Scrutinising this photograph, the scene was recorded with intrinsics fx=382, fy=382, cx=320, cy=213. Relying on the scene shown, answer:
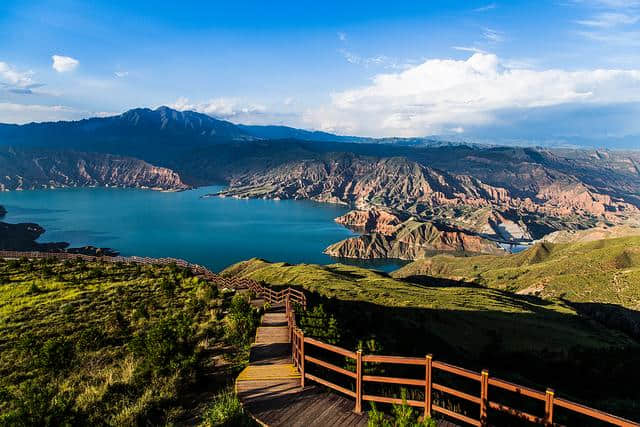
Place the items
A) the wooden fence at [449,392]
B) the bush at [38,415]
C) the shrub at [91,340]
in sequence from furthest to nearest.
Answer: the shrub at [91,340] < the bush at [38,415] < the wooden fence at [449,392]

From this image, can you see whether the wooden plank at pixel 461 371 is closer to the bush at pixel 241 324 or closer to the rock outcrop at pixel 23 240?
the bush at pixel 241 324

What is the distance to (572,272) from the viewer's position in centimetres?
10181

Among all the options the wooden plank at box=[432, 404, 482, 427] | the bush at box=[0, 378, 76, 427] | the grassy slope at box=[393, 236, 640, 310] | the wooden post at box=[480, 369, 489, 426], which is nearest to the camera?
the bush at box=[0, 378, 76, 427]

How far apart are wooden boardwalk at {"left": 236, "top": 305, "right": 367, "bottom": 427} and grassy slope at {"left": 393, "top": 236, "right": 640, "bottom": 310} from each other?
87.3m

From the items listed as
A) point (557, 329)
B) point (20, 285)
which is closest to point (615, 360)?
point (557, 329)

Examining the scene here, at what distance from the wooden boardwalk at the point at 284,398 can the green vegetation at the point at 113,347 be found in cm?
98

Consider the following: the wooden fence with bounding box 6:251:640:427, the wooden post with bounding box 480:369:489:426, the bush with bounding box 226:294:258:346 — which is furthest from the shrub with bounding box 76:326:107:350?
the wooden post with bounding box 480:369:489:426

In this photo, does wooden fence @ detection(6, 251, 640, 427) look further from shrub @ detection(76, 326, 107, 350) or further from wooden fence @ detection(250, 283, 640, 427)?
shrub @ detection(76, 326, 107, 350)

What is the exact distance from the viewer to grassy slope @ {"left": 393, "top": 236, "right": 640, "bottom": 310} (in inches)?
3241

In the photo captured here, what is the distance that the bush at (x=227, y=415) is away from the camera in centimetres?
839

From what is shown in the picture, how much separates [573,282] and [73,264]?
103441mm

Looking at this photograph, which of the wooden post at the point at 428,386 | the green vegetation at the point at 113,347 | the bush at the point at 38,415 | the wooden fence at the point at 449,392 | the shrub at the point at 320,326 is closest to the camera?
the wooden fence at the point at 449,392

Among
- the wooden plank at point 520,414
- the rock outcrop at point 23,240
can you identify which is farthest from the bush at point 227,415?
the rock outcrop at point 23,240

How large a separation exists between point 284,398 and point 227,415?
1.52 m
